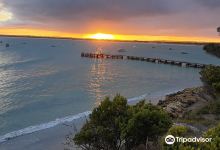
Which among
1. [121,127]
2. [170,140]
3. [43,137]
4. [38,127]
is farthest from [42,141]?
[170,140]

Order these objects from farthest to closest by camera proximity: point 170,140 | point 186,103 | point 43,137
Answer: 1. point 186,103
2. point 43,137
3. point 170,140

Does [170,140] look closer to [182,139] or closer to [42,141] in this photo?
[182,139]

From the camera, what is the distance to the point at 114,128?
1556cm

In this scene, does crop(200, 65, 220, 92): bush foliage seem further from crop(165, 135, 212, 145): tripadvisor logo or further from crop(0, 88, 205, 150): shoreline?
crop(165, 135, 212, 145): tripadvisor logo

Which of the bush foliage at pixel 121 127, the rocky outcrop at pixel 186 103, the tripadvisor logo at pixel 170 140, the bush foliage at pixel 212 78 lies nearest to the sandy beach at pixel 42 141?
the bush foliage at pixel 121 127

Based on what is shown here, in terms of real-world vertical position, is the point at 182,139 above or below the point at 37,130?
above

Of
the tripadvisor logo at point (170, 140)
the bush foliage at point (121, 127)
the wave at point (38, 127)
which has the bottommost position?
the wave at point (38, 127)

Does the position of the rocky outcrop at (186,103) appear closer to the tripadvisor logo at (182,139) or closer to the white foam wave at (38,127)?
the white foam wave at (38,127)

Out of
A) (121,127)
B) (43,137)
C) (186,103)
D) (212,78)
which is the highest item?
(212,78)

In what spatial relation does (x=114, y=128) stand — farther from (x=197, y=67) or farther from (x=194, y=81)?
(x=197, y=67)

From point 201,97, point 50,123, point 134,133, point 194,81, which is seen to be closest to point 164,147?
point 134,133

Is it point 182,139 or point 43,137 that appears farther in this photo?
point 43,137

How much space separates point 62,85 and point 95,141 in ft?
114

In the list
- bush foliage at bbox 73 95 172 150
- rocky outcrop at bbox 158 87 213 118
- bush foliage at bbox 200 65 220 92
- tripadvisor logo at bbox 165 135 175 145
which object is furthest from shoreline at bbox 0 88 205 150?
bush foliage at bbox 200 65 220 92
